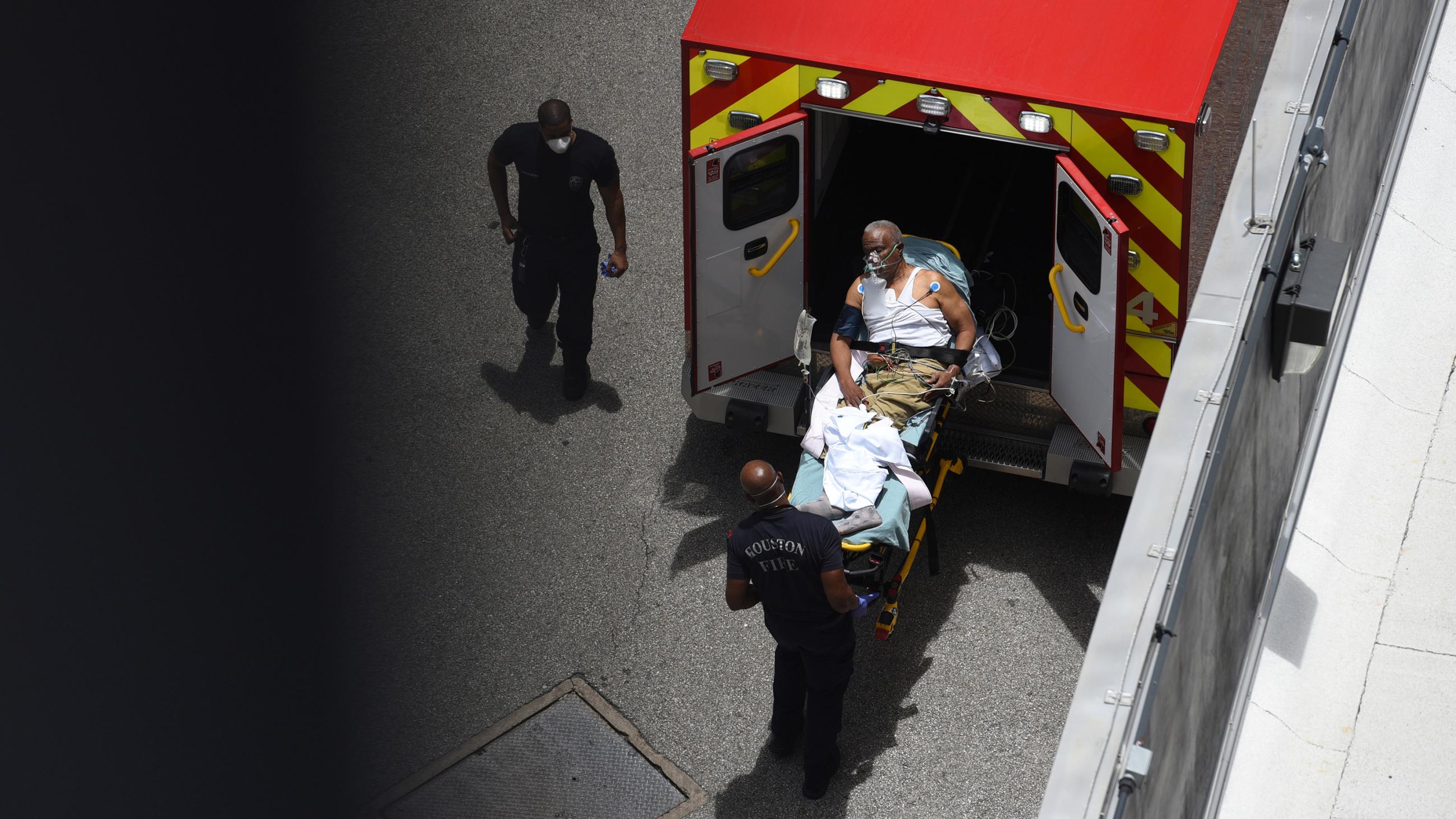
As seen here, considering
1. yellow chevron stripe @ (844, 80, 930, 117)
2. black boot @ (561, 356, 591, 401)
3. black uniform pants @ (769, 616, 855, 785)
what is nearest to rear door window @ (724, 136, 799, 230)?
yellow chevron stripe @ (844, 80, 930, 117)

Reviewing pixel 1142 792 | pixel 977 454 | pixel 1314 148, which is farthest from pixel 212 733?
pixel 1314 148

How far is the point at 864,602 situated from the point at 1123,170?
228 cm

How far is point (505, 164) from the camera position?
832 centimetres

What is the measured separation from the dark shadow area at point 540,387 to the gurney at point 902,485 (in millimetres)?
1460

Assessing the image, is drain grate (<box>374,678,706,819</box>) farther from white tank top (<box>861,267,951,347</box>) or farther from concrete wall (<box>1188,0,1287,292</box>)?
concrete wall (<box>1188,0,1287,292</box>)

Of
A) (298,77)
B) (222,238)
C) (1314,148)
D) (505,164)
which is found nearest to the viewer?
(1314,148)

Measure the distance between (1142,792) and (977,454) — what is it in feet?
11.5

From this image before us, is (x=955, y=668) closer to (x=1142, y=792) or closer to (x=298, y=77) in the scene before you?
(x=1142, y=792)

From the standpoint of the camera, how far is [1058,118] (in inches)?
273

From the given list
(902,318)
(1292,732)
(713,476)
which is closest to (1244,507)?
→ (1292,732)

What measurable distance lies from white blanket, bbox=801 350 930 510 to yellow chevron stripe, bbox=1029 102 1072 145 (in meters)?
1.39

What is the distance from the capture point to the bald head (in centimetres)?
599

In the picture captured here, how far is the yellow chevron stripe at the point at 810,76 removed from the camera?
284 inches

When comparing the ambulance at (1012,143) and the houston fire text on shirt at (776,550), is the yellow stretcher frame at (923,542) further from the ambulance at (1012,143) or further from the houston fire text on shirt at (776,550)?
the houston fire text on shirt at (776,550)
